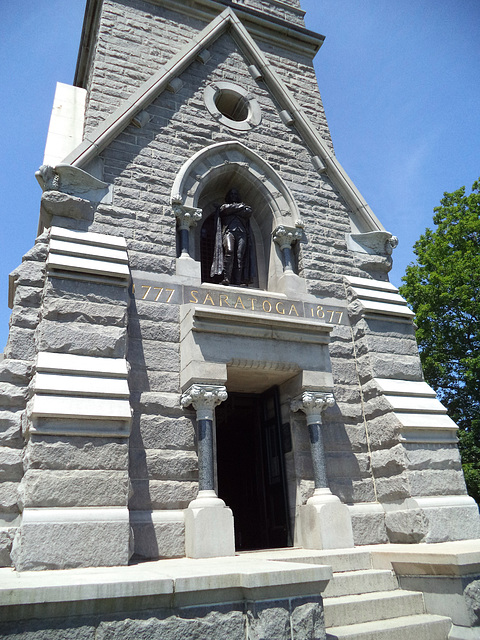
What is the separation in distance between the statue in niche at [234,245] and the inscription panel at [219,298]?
108cm

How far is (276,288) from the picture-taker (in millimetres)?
10234

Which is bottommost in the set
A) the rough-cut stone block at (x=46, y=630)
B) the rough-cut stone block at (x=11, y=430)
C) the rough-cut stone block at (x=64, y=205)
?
the rough-cut stone block at (x=46, y=630)

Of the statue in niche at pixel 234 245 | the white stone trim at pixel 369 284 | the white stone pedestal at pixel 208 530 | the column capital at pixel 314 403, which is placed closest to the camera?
the white stone pedestal at pixel 208 530

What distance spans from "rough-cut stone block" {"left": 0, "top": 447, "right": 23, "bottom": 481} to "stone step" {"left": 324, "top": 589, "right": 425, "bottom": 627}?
414 cm

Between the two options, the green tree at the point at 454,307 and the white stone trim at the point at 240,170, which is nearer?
the white stone trim at the point at 240,170

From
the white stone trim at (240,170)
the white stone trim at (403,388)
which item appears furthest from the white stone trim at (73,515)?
the white stone trim at (240,170)

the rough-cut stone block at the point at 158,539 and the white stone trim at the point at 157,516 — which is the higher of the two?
the white stone trim at the point at 157,516

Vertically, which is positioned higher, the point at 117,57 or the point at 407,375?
the point at 117,57

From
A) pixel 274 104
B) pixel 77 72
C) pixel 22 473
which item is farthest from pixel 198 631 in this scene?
pixel 77 72

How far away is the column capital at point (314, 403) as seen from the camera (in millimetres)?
8398

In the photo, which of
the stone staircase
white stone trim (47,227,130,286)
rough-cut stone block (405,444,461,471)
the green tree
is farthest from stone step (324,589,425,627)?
the green tree

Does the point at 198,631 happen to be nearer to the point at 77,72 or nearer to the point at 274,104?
the point at 274,104

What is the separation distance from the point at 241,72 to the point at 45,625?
11829mm

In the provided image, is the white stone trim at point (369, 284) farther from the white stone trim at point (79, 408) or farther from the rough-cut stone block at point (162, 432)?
the white stone trim at point (79, 408)
